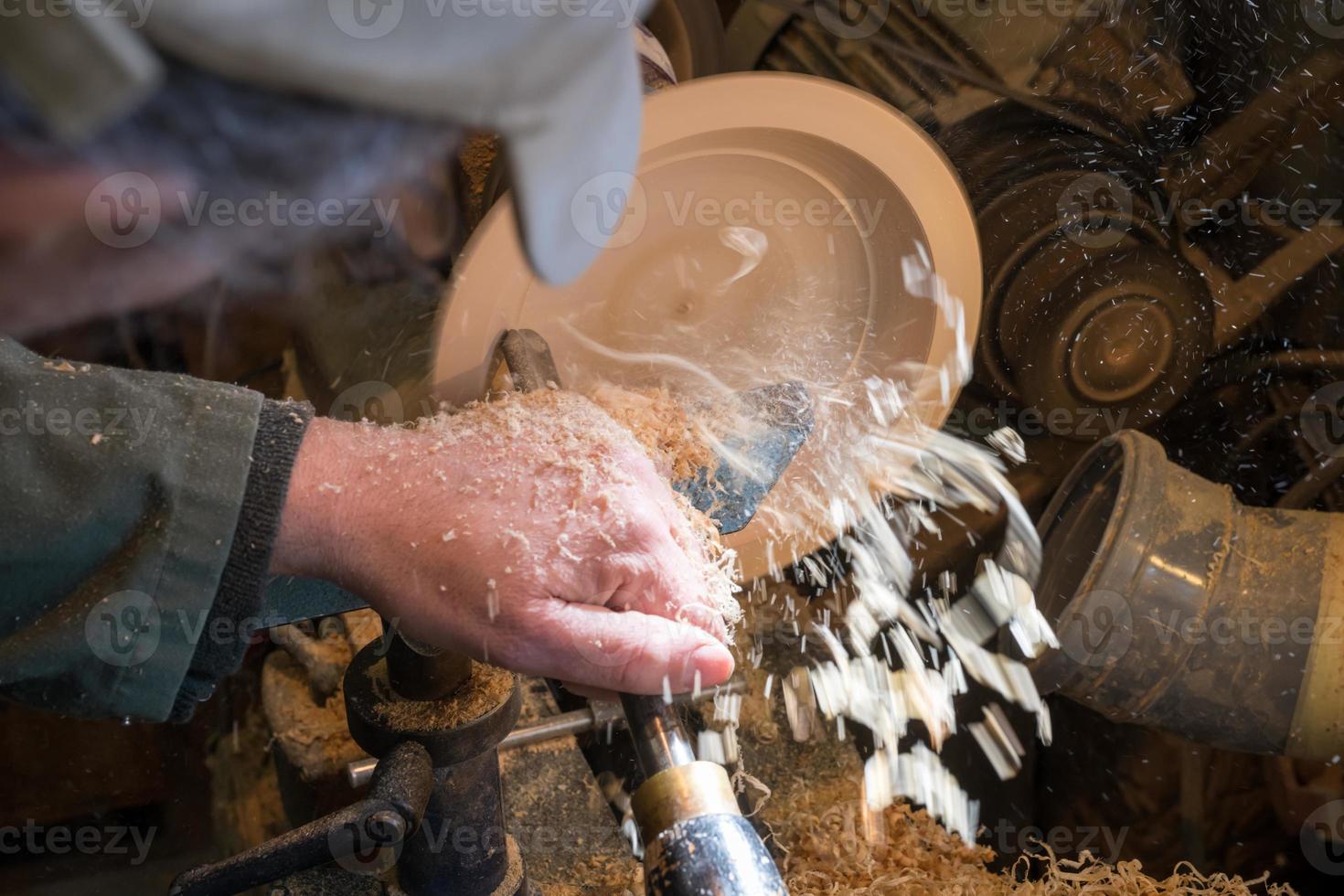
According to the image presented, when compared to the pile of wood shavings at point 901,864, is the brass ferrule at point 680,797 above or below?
above

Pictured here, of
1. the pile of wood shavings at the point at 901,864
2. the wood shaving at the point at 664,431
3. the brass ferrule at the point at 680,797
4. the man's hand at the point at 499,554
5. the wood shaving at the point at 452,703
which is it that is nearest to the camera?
the brass ferrule at the point at 680,797

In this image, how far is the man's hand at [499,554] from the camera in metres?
0.93

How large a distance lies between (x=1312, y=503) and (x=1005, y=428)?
74 cm

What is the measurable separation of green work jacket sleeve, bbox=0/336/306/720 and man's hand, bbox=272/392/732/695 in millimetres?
78

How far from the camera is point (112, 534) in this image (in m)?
0.83

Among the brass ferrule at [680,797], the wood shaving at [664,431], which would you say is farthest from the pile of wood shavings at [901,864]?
the brass ferrule at [680,797]

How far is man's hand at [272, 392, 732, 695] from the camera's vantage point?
3.04 feet

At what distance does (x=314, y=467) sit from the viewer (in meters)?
0.92

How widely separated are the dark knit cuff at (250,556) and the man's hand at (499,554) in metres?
0.03

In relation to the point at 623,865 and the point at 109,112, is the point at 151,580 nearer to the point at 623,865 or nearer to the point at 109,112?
the point at 109,112

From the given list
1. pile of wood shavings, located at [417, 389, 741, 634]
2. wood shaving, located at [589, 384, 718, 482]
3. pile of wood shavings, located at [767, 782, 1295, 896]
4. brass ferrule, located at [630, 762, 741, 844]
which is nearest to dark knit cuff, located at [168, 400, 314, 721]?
pile of wood shavings, located at [417, 389, 741, 634]

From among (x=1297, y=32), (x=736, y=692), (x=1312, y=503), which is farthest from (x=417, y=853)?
(x=1297, y=32)

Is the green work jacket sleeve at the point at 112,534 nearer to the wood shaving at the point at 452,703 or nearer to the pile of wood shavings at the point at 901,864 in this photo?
the wood shaving at the point at 452,703

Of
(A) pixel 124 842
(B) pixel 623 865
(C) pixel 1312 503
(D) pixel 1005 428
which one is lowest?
(A) pixel 124 842
